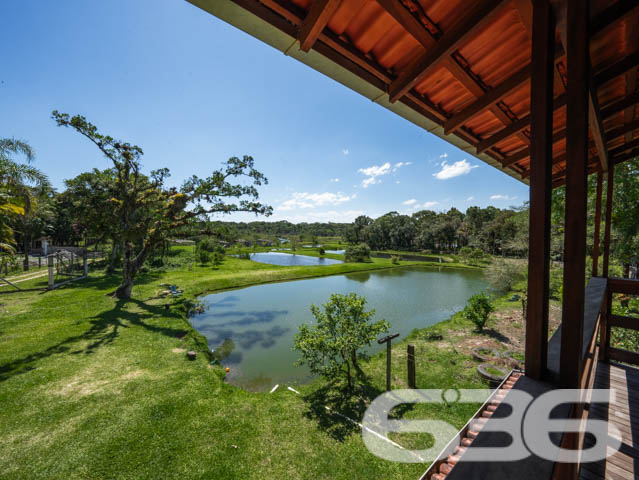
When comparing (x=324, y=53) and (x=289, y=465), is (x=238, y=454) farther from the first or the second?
(x=324, y=53)

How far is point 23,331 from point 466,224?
1953 inches

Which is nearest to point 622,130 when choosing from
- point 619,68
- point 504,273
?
point 619,68

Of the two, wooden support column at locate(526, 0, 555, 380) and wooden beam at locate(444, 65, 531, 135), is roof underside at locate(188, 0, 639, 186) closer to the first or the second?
wooden beam at locate(444, 65, 531, 135)

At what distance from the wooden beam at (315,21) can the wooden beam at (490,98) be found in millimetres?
1537

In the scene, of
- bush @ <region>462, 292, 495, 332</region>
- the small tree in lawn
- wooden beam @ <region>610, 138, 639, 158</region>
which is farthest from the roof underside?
bush @ <region>462, 292, 495, 332</region>

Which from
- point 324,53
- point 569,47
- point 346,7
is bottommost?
point 569,47

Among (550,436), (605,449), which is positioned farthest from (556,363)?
(605,449)

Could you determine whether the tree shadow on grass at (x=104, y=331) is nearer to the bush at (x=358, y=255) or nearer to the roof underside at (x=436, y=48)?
the roof underside at (x=436, y=48)

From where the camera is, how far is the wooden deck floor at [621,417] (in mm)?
2072

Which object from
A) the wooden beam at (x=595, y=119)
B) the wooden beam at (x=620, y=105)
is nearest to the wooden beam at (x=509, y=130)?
the wooden beam at (x=595, y=119)

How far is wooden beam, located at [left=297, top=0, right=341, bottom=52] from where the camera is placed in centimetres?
121

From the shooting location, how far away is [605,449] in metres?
2.28

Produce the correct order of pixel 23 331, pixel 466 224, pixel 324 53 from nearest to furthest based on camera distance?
pixel 324 53 → pixel 23 331 → pixel 466 224

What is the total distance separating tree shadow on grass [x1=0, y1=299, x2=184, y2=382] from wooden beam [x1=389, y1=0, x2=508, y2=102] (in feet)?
29.0
